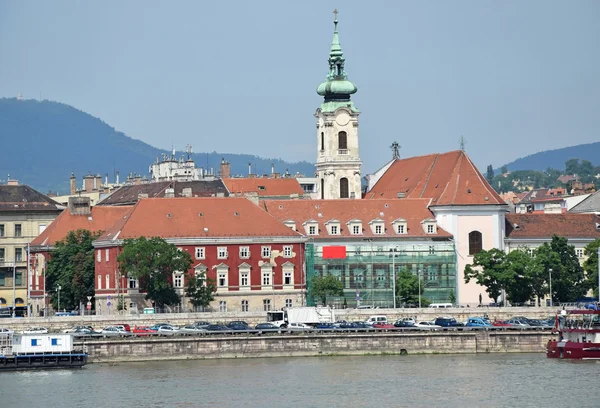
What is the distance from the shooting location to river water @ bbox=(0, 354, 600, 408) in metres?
81.4

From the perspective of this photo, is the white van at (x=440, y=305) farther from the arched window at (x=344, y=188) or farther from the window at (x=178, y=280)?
the arched window at (x=344, y=188)

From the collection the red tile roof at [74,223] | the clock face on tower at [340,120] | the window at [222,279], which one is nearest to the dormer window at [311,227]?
the window at [222,279]

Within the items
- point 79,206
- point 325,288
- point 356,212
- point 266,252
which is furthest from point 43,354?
point 356,212

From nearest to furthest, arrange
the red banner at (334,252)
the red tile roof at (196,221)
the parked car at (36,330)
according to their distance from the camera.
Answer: the parked car at (36,330), the red tile roof at (196,221), the red banner at (334,252)

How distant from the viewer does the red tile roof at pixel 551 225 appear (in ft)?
458

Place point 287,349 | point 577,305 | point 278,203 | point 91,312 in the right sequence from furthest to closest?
point 278,203 < point 91,312 < point 577,305 < point 287,349

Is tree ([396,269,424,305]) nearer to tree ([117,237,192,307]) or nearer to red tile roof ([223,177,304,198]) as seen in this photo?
tree ([117,237,192,307])

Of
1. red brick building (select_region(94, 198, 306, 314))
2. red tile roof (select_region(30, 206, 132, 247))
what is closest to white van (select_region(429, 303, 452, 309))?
red brick building (select_region(94, 198, 306, 314))

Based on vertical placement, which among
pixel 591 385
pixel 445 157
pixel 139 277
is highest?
pixel 445 157

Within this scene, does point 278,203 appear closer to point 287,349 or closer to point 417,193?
point 417,193

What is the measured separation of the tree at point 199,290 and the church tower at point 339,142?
112 ft

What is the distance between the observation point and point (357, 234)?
443ft

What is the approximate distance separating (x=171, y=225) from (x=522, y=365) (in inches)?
1574

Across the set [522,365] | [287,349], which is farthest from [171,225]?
[522,365]
